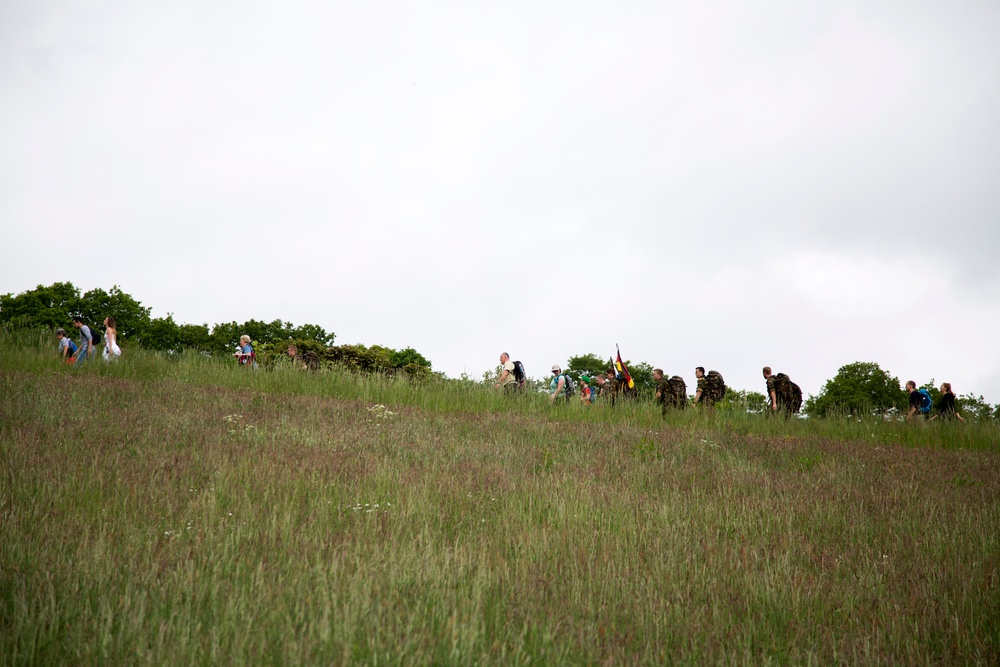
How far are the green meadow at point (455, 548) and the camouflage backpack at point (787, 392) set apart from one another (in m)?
6.00

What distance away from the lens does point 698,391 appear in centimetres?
1652

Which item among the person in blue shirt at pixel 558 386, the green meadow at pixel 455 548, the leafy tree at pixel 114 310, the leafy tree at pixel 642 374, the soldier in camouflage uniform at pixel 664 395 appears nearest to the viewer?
the green meadow at pixel 455 548

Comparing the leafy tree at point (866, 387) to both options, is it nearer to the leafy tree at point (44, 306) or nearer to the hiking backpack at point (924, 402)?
the hiking backpack at point (924, 402)

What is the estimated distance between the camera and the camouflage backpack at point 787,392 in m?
16.1

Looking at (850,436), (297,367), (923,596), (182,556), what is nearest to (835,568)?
(923,596)

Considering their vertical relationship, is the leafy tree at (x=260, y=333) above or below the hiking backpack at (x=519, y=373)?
above

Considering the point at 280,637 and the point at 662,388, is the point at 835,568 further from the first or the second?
the point at 662,388

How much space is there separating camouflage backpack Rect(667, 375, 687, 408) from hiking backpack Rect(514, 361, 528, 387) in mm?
3867

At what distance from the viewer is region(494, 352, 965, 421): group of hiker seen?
16031 millimetres

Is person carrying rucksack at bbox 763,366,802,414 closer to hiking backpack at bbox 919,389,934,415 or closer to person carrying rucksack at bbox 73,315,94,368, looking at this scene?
hiking backpack at bbox 919,389,934,415

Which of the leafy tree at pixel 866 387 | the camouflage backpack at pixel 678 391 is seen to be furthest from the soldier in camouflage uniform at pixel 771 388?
the leafy tree at pixel 866 387

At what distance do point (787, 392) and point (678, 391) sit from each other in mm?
2622

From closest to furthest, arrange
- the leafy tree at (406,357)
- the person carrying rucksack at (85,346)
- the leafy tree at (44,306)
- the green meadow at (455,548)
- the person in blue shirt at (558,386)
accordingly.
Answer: the green meadow at (455,548) → the person carrying rucksack at (85,346) → the person in blue shirt at (558,386) → the leafy tree at (406,357) → the leafy tree at (44,306)

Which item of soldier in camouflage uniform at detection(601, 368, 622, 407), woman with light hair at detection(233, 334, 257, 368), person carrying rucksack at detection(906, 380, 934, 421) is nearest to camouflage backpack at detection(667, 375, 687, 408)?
soldier in camouflage uniform at detection(601, 368, 622, 407)
